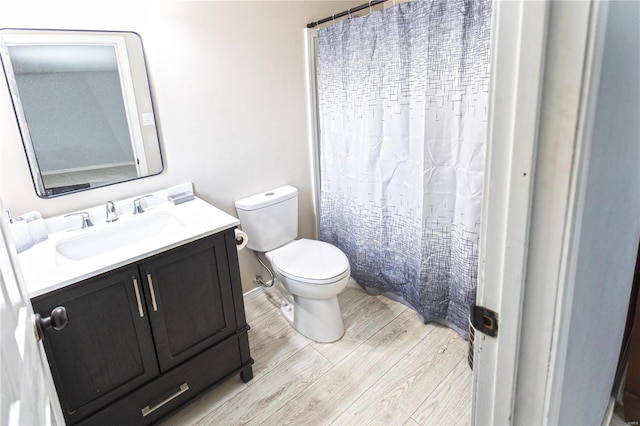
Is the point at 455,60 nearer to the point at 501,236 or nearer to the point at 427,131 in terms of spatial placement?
the point at 427,131

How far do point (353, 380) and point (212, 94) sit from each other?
5.50 ft

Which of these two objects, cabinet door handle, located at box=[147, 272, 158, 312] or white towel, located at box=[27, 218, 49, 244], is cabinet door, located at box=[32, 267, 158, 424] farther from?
white towel, located at box=[27, 218, 49, 244]

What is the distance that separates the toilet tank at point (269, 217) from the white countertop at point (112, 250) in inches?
13.8

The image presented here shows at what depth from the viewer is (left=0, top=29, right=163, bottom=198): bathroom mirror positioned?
5.20ft

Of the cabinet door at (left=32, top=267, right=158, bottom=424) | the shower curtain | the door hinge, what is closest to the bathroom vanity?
the cabinet door at (left=32, top=267, right=158, bottom=424)

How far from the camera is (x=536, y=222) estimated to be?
612 mm

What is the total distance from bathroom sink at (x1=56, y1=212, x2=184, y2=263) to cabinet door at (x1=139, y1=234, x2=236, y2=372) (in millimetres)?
219

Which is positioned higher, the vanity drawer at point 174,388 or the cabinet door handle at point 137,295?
the cabinet door handle at point 137,295

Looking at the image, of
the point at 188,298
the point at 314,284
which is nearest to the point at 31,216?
the point at 188,298

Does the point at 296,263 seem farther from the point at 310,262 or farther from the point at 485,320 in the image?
the point at 485,320

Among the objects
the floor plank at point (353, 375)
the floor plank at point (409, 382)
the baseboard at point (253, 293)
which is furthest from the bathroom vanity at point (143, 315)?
the baseboard at point (253, 293)

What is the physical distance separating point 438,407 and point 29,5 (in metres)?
2.41

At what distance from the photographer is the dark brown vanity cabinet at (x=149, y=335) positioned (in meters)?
1.37

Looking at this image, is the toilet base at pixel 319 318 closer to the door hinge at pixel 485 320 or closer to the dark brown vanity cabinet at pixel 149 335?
the dark brown vanity cabinet at pixel 149 335
